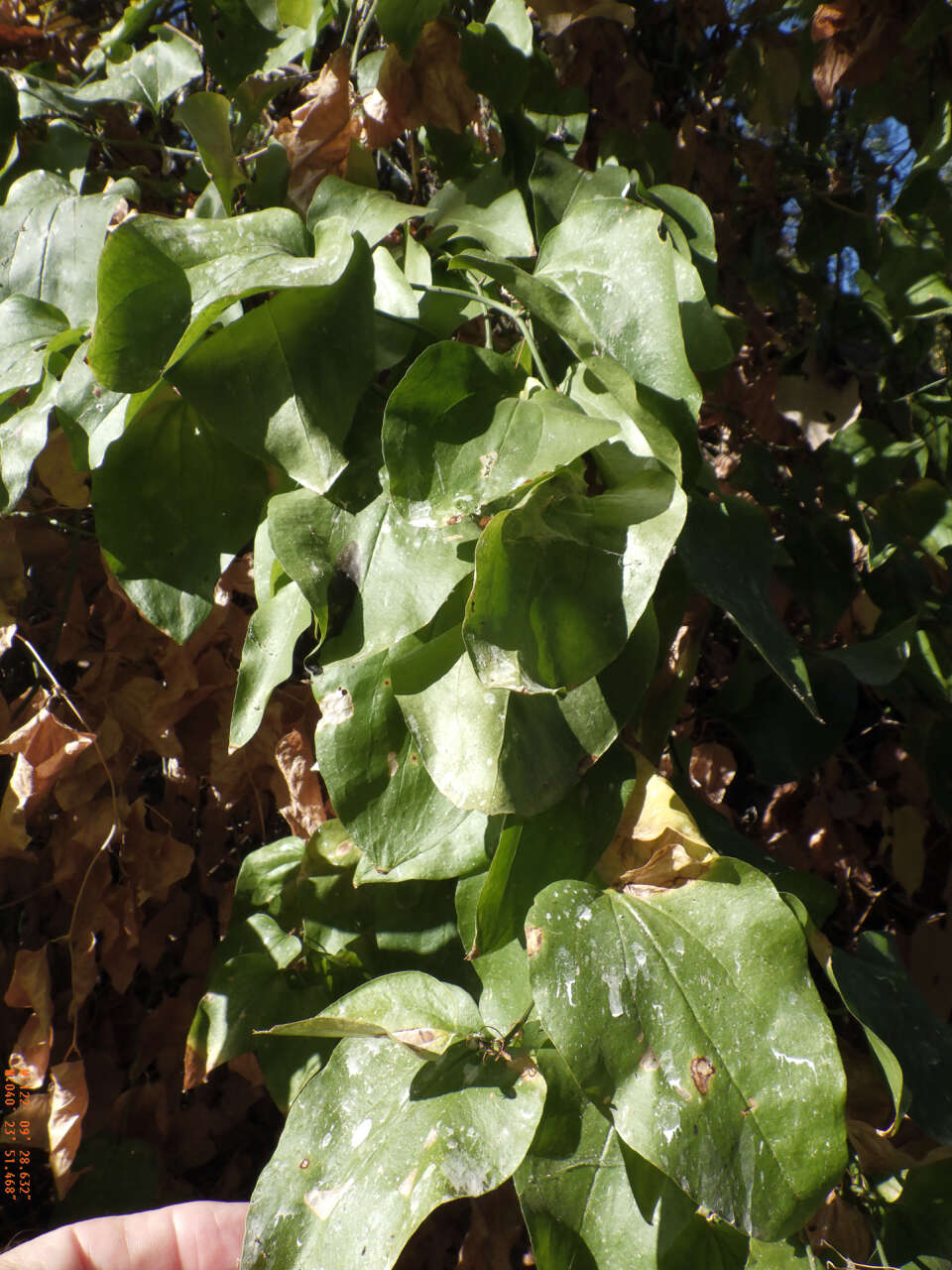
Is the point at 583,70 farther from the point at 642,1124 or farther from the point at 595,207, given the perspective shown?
the point at 642,1124

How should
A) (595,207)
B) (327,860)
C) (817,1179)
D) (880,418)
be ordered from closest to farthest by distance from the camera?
(817,1179) < (595,207) < (327,860) < (880,418)

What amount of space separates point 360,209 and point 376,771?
35cm

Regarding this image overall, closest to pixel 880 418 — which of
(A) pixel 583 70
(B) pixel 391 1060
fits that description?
(A) pixel 583 70

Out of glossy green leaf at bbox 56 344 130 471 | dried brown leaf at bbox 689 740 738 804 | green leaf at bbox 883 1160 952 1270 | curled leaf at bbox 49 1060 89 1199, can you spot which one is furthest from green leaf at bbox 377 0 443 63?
curled leaf at bbox 49 1060 89 1199

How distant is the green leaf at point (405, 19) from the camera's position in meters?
0.67

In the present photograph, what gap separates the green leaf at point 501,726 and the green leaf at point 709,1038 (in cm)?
7

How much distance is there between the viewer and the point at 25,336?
584 millimetres

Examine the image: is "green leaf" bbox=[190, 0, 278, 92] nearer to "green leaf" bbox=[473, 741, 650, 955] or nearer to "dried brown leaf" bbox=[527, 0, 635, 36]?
"dried brown leaf" bbox=[527, 0, 635, 36]

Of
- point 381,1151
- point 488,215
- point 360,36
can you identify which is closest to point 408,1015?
point 381,1151

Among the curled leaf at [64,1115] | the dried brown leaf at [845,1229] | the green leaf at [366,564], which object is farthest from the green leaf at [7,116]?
the dried brown leaf at [845,1229]

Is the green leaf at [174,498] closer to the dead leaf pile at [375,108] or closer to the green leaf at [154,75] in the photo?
the dead leaf pile at [375,108]

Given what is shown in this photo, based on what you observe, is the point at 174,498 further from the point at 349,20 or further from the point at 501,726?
the point at 349,20

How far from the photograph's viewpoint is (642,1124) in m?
0.41

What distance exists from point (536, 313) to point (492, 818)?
28 centimetres
